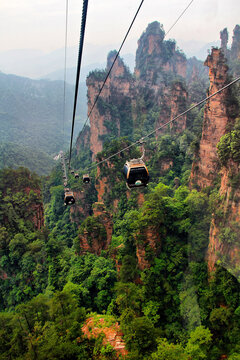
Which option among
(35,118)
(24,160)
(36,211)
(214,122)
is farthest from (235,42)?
(35,118)

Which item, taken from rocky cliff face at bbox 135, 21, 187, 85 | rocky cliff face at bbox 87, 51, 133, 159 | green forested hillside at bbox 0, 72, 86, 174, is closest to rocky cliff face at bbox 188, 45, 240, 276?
rocky cliff face at bbox 87, 51, 133, 159

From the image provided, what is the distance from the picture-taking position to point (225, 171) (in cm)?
1534

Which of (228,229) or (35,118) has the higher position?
(35,118)

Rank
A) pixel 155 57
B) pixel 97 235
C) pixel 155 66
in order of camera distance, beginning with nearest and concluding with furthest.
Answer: pixel 97 235 → pixel 155 66 → pixel 155 57

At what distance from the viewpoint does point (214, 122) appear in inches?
863

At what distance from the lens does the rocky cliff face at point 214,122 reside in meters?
21.5

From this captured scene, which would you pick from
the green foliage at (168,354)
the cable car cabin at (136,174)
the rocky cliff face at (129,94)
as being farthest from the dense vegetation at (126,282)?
the rocky cliff face at (129,94)

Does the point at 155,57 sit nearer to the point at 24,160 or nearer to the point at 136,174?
the point at 24,160

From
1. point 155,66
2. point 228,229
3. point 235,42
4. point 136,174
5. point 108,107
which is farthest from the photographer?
point 155,66

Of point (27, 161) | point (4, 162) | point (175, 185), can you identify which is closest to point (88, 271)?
point (175, 185)

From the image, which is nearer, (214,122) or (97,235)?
(97,235)

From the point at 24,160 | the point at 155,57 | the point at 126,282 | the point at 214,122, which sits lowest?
the point at 126,282

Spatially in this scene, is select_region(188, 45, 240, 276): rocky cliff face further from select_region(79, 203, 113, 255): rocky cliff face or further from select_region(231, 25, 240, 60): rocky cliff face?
select_region(231, 25, 240, 60): rocky cliff face

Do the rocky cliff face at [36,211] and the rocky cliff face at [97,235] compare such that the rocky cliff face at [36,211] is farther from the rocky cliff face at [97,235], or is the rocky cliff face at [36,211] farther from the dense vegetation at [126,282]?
the rocky cliff face at [97,235]
